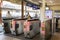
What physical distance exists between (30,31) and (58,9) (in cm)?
1159

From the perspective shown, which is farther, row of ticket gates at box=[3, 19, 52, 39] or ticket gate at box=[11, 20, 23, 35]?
ticket gate at box=[11, 20, 23, 35]

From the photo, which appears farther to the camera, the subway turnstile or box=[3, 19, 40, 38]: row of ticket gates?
the subway turnstile

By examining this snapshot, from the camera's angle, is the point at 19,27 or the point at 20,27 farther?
the point at 20,27

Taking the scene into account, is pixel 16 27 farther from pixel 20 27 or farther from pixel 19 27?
pixel 20 27

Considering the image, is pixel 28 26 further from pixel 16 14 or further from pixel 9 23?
pixel 16 14

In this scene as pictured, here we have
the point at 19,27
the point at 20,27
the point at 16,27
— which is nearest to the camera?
the point at 16,27

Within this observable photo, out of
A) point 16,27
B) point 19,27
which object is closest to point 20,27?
point 19,27

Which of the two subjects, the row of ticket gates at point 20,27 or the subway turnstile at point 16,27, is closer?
the row of ticket gates at point 20,27

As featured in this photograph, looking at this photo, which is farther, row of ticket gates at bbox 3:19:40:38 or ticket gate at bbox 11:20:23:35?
ticket gate at bbox 11:20:23:35

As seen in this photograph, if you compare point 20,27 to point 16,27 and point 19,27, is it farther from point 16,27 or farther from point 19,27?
point 16,27

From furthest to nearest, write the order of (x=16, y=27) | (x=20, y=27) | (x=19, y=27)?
(x=20, y=27) → (x=19, y=27) → (x=16, y=27)

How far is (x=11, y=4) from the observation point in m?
13.9

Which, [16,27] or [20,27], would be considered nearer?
[16,27]

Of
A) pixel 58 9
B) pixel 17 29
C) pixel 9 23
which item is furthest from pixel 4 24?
pixel 58 9
